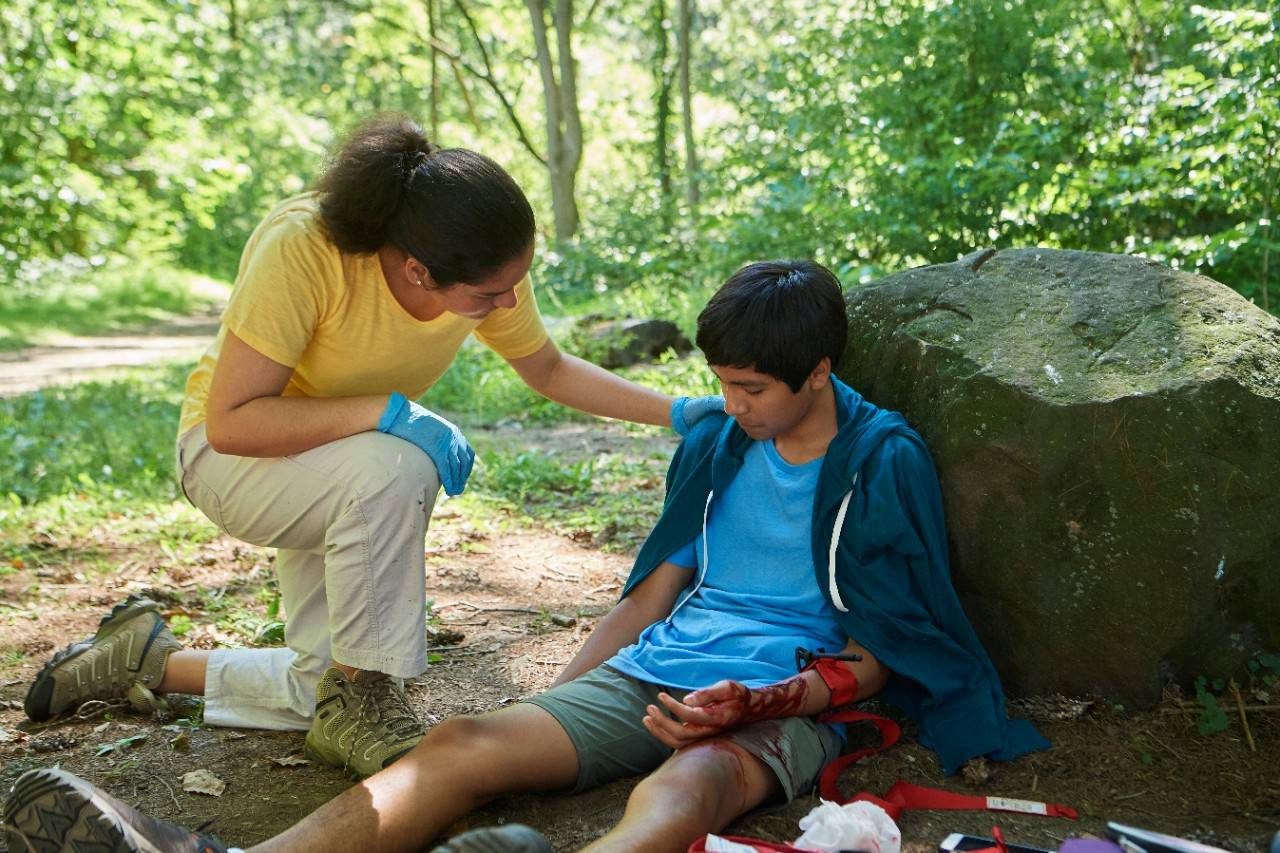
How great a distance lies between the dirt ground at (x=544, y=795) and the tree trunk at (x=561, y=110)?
1157 centimetres

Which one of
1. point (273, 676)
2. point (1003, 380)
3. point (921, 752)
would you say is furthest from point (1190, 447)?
point (273, 676)

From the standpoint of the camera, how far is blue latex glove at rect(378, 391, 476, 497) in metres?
2.51

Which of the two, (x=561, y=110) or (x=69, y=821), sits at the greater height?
(x=561, y=110)

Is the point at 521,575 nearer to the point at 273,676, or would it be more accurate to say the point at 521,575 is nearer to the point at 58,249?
the point at 273,676

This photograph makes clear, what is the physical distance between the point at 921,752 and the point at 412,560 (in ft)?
3.94

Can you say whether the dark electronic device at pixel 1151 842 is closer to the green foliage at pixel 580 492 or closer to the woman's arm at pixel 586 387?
the woman's arm at pixel 586 387

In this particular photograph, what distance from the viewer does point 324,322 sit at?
8.45ft

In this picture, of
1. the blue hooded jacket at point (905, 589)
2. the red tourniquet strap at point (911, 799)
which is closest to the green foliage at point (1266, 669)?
the blue hooded jacket at point (905, 589)

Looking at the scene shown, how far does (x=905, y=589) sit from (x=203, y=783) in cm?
A: 162

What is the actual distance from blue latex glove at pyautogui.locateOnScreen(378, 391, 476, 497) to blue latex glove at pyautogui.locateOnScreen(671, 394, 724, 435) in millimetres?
543

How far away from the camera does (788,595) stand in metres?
2.51

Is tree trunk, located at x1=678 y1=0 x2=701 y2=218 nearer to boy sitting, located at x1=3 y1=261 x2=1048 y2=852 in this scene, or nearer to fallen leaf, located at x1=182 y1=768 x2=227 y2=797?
boy sitting, located at x1=3 y1=261 x2=1048 y2=852

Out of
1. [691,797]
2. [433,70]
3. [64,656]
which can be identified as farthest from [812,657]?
[433,70]

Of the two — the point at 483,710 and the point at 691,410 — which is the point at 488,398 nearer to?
the point at 483,710
